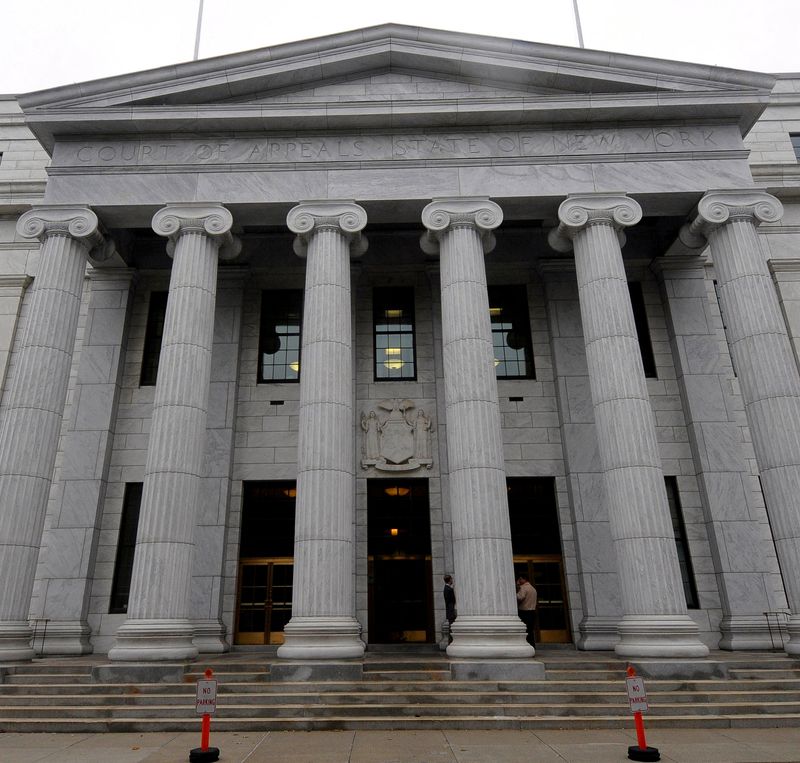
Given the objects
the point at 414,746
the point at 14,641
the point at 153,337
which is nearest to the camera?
the point at 414,746

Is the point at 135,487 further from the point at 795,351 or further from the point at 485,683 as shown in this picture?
the point at 795,351

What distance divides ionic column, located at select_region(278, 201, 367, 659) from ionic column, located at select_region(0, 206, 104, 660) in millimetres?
6590

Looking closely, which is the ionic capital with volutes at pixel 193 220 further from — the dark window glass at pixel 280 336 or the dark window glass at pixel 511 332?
the dark window glass at pixel 511 332

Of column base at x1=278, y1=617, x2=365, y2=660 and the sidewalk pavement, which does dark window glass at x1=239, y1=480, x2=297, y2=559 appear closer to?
column base at x1=278, y1=617, x2=365, y2=660

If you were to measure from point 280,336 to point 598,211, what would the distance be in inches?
458

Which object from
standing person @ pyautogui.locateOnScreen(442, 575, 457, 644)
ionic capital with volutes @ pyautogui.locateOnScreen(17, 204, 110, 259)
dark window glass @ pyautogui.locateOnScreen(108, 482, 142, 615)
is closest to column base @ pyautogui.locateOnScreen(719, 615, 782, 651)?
standing person @ pyautogui.locateOnScreen(442, 575, 457, 644)

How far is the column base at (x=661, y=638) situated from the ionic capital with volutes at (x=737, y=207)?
37.3 ft

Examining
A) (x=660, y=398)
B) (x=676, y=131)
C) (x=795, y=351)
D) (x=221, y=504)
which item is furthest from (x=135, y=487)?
(x=795, y=351)

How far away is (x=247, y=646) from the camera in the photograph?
64.2 feet

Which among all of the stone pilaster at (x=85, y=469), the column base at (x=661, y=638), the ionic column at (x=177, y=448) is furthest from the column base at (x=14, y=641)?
the column base at (x=661, y=638)

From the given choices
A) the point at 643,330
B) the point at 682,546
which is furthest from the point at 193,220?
the point at 682,546

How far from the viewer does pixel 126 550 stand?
67.2ft

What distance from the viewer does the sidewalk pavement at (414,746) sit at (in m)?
9.88

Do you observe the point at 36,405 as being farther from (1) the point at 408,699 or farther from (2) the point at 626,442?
(2) the point at 626,442
